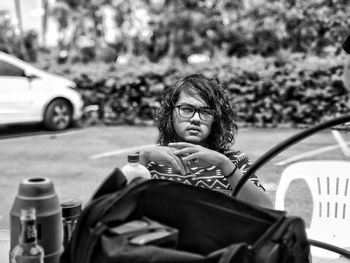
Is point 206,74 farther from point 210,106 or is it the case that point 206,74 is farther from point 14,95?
point 210,106

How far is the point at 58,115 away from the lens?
9031mm

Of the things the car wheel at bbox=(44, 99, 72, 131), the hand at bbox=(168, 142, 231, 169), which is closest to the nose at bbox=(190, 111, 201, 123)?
the hand at bbox=(168, 142, 231, 169)

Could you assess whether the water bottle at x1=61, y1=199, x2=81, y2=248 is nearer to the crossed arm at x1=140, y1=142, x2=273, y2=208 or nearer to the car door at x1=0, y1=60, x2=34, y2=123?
the crossed arm at x1=140, y1=142, x2=273, y2=208

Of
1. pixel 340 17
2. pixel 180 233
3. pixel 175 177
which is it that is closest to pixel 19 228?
pixel 180 233

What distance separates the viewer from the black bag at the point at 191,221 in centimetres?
92

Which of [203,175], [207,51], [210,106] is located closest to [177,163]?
[203,175]

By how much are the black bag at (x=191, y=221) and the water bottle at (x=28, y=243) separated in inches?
3.4

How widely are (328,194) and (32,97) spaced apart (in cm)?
723

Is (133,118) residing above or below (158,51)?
below

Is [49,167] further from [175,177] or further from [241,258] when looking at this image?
[241,258]

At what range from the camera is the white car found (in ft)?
27.3

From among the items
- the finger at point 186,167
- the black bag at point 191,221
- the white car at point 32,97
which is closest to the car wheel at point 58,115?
the white car at point 32,97

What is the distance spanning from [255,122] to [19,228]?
28.0ft

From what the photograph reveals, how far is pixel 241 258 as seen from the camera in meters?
0.86
